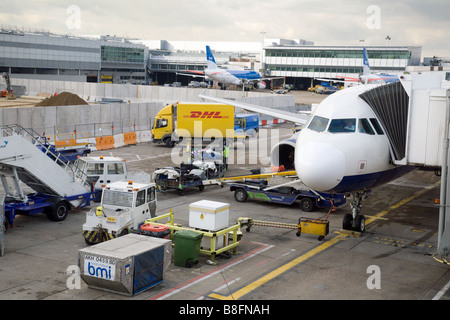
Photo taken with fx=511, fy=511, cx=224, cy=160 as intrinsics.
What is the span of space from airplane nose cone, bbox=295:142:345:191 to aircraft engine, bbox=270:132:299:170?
399 inches

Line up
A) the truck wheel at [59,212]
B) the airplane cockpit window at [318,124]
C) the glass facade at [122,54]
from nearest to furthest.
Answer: the airplane cockpit window at [318,124]
the truck wheel at [59,212]
the glass facade at [122,54]

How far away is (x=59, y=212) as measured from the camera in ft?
77.3

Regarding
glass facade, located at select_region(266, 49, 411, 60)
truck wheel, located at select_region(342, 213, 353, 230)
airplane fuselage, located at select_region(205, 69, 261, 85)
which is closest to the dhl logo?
truck wheel, located at select_region(342, 213, 353, 230)

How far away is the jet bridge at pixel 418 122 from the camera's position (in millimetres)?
15586

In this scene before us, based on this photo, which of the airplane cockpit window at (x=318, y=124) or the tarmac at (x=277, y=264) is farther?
the airplane cockpit window at (x=318, y=124)

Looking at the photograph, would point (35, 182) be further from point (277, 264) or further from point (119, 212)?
point (277, 264)

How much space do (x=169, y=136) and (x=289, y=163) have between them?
63.3 feet

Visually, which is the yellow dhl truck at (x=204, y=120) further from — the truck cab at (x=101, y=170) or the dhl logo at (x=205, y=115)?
the truck cab at (x=101, y=170)

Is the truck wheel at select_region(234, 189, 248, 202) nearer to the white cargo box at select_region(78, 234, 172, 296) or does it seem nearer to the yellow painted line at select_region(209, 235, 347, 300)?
the yellow painted line at select_region(209, 235, 347, 300)

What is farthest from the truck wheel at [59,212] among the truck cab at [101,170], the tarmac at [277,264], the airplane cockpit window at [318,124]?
the airplane cockpit window at [318,124]

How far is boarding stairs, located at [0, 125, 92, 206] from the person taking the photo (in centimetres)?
2170

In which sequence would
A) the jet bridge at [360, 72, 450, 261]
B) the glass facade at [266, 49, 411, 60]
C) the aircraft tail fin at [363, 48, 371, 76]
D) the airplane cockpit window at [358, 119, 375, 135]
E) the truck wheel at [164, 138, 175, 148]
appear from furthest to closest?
the glass facade at [266, 49, 411, 60], the aircraft tail fin at [363, 48, 371, 76], the truck wheel at [164, 138, 175, 148], the airplane cockpit window at [358, 119, 375, 135], the jet bridge at [360, 72, 450, 261]
